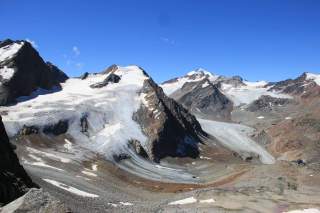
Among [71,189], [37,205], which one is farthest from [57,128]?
[37,205]

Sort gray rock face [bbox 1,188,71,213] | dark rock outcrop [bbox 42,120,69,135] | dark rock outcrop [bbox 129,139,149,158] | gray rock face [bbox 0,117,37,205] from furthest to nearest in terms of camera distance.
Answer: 1. dark rock outcrop [bbox 129,139,149,158]
2. dark rock outcrop [bbox 42,120,69,135]
3. gray rock face [bbox 0,117,37,205]
4. gray rock face [bbox 1,188,71,213]

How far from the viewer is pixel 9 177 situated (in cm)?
5106

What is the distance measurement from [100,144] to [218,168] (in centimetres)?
4200

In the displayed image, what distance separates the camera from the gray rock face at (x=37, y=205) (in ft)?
76.5

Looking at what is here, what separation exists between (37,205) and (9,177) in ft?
95.5

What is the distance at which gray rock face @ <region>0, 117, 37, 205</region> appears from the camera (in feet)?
145

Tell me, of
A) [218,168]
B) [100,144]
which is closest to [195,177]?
[218,168]

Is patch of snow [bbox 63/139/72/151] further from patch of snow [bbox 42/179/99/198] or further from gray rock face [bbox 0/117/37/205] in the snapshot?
gray rock face [bbox 0/117/37/205]

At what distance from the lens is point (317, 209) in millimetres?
82562

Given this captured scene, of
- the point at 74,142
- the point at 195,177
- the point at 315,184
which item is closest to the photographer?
the point at 315,184

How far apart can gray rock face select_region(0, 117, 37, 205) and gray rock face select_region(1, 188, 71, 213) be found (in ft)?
53.2

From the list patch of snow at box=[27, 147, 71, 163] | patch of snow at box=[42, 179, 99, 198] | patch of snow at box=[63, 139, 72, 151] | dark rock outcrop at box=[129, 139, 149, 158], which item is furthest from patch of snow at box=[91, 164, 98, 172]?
patch of snow at box=[42, 179, 99, 198]

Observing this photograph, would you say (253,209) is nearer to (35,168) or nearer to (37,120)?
(35,168)

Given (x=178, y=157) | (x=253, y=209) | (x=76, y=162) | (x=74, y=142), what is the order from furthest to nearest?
(x=178, y=157) → (x=74, y=142) → (x=76, y=162) → (x=253, y=209)
